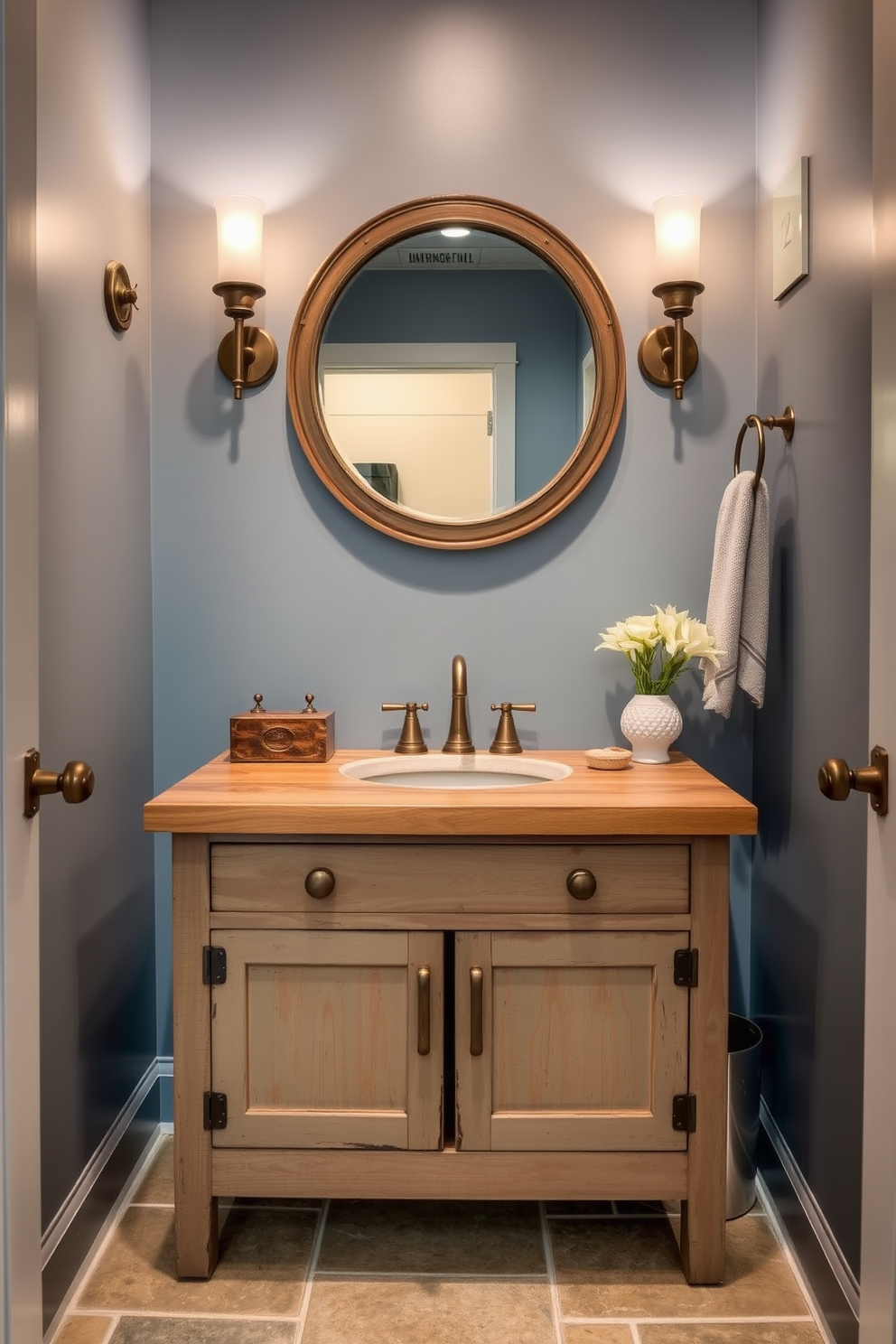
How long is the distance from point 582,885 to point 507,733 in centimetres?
52

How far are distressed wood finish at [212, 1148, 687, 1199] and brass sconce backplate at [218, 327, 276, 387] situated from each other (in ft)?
4.60

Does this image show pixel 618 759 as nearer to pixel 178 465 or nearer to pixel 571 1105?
pixel 571 1105

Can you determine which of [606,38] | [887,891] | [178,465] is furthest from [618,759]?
[606,38]

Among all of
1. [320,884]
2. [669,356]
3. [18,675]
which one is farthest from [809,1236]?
[669,356]

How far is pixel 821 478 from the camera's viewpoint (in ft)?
5.50

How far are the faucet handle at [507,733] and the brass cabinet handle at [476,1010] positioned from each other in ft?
1.74

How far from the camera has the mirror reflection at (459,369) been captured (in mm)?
2047

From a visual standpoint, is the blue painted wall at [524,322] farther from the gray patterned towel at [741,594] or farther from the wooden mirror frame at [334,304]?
the gray patterned towel at [741,594]

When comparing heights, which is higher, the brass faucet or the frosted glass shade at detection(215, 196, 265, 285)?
the frosted glass shade at detection(215, 196, 265, 285)

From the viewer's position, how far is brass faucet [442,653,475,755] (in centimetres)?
201

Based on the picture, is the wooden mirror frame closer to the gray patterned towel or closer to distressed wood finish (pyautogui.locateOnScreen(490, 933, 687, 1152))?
the gray patterned towel

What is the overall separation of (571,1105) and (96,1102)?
0.81 meters

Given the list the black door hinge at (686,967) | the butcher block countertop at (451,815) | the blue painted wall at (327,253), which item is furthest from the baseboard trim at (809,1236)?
the butcher block countertop at (451,815)

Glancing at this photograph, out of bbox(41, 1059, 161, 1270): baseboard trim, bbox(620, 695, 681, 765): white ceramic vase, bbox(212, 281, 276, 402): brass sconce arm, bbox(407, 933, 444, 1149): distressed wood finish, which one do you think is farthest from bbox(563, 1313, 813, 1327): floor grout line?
bbox(212, 281, 276, 402): brass sconce arm
